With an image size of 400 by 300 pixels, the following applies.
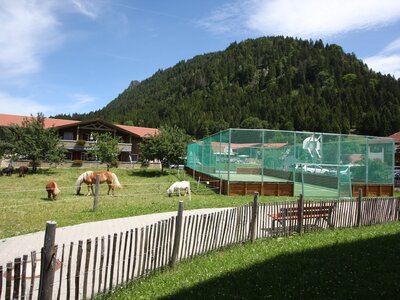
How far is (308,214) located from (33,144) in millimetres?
30510

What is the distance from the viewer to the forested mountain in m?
122

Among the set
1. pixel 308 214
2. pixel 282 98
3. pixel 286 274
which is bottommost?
pixel 286 274

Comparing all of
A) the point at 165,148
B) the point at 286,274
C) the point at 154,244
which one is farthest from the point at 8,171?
the point at 286,274

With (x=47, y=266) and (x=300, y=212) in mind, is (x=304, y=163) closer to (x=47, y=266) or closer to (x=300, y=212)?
(x=300, y=212)

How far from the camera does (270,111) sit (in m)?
140

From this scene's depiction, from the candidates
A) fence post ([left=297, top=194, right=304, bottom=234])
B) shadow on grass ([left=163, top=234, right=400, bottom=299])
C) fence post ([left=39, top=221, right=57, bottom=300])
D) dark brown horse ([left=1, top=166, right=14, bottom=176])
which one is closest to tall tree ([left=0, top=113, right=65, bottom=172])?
dark brown horse ([left=1, top=166, right=14, bottom=176])

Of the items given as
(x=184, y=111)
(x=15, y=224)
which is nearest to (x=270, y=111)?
(x=184, y=111)

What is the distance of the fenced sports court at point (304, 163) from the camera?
18844 millimetres

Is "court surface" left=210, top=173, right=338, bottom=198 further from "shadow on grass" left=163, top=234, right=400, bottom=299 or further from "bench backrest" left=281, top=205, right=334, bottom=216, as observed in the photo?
"shadow on grass" left=163, top=234, right=400, bottom=299

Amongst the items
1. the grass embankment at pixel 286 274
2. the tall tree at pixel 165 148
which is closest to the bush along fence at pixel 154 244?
the grass embankment at pixel 286 274

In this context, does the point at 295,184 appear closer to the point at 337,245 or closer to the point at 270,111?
the point at 337,245

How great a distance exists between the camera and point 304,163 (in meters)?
19.8

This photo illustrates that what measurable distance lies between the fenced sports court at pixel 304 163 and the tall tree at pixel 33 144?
782 inches

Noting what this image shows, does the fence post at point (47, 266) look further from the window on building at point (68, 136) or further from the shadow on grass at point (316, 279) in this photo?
the window on building at point (68, 136)
